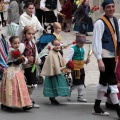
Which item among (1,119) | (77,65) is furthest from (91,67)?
(1,119)

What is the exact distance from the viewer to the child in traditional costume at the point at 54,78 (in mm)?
8828

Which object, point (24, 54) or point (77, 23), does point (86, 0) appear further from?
point (24, 54)

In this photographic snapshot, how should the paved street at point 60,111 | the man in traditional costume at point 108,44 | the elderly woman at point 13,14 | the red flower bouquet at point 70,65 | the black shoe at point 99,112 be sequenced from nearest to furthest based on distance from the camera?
the man in traditional costume at point 108,44 < the paved street at point 60,111 < the black shoe at point 99,112 < the red flower bouquet at point 70,65 < the elderly woman at point 13,14

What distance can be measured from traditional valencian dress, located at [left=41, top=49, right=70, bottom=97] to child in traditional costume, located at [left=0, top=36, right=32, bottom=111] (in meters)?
0.71

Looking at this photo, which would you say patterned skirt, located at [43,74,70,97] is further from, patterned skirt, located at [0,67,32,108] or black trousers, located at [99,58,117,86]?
black trousers, located at [99,58,117,86]

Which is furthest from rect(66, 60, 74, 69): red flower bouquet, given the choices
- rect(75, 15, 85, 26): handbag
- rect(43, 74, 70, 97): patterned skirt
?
rect(75, 15, 85, 26): handbag

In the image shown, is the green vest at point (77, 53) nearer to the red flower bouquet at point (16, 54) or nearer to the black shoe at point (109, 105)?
the black shoe at point (109, 105)

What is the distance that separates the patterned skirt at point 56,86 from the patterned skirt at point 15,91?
0.75 metres

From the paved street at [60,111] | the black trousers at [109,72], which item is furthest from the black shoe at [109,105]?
the black trousers at [109,72]

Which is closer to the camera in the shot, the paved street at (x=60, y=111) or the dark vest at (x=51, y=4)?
the paved street at (x=60, y=111)

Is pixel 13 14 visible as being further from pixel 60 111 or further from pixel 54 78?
pixel 60 111

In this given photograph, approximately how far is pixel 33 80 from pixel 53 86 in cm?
47

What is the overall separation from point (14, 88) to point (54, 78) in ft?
3.20

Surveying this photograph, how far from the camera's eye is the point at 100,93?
8055 millimetres
